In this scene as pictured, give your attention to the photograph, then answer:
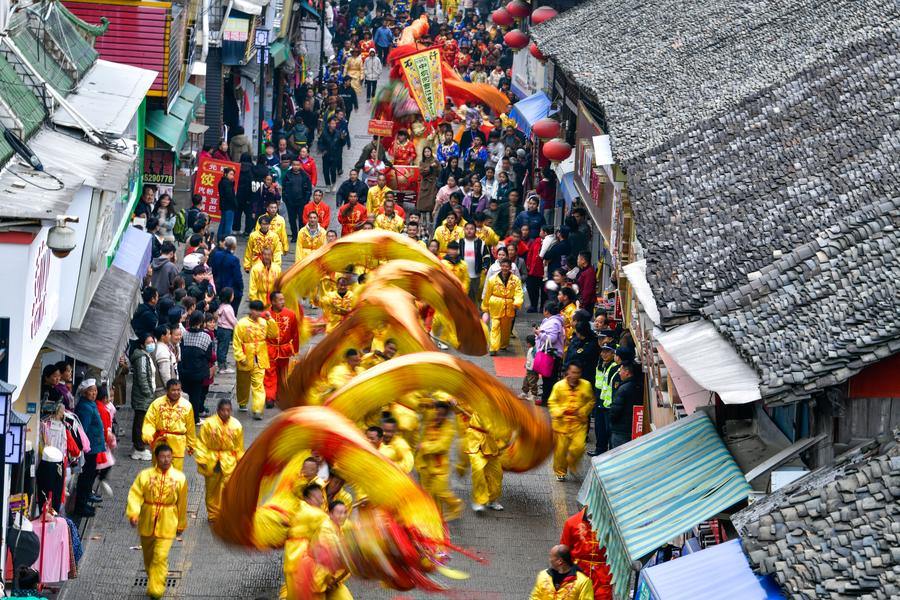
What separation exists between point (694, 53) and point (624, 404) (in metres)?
5.19

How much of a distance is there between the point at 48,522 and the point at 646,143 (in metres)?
7.27

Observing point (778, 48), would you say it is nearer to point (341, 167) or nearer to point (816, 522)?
point (816, 522)

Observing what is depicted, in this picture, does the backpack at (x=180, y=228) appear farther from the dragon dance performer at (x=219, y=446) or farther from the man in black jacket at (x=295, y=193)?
the dragon dance performer at (x=219, y=446)

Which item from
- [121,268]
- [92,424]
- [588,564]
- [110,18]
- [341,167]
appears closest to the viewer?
[588,564]

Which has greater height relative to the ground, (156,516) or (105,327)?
(156,516)

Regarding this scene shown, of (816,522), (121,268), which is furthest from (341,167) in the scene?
(816,522)

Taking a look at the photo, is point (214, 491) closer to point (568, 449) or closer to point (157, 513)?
point (157, 513)

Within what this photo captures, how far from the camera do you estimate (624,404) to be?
55.5 feet

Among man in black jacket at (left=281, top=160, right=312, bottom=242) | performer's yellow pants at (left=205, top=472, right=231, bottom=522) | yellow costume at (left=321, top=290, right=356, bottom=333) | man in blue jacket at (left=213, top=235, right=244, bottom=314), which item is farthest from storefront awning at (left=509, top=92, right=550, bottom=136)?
performer's yellow pants at (left=205, top=472, right=231, bottom=522)

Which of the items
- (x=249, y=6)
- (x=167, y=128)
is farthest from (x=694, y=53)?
(x=249, y=6)

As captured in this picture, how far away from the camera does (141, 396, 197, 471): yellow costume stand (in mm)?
15703

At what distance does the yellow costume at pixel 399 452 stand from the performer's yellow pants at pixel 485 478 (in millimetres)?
1389

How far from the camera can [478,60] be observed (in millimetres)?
44844

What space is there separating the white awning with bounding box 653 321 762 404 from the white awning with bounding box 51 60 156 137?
8.26m
